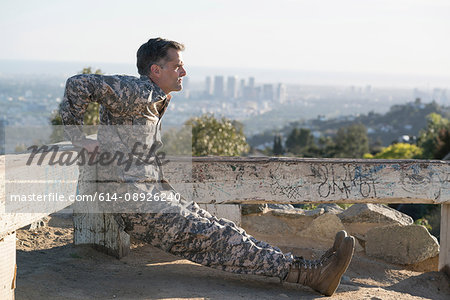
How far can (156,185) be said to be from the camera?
355cm

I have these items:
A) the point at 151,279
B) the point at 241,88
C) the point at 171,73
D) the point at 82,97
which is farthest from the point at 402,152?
the point at 241,88

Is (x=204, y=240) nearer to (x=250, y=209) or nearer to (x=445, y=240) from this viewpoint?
(x=250, y=209)

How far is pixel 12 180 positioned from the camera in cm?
280

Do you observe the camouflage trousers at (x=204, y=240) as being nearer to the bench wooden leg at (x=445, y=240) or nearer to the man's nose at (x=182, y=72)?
the man's nose at (x=182, y=72)

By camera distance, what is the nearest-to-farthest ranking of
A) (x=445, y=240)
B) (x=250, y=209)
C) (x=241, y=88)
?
(x=445, y=240) < (x=250, y=209) < (x=241, y=88)

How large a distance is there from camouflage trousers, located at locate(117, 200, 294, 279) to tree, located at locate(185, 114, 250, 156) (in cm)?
1678

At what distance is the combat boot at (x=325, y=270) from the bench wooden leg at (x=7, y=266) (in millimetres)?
1865

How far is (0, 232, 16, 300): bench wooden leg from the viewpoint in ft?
9.11

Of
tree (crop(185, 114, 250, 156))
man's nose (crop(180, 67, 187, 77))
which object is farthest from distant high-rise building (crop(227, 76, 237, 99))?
man's nose (crop(180, 67, 187, 77))

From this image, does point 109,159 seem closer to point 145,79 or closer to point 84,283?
point 145,79

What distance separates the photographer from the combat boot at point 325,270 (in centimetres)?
361

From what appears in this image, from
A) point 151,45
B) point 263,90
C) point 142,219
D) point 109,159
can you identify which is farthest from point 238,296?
point 263,90

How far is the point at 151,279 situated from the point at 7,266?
48.3 inches

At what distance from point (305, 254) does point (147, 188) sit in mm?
2270
